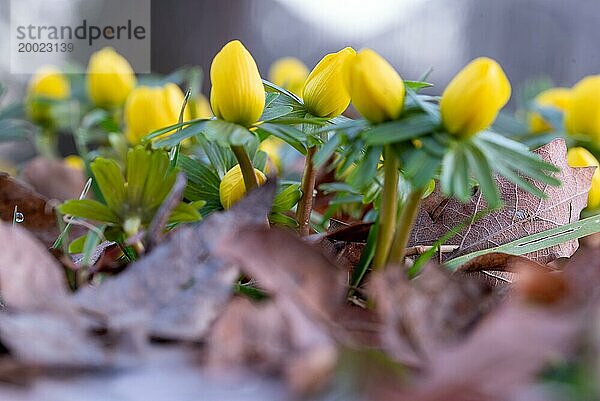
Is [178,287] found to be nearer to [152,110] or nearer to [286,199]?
[286,199]

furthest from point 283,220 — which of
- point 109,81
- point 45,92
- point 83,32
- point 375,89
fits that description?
point 83,32

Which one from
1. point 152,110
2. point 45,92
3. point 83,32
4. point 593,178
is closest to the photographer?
point 593,178

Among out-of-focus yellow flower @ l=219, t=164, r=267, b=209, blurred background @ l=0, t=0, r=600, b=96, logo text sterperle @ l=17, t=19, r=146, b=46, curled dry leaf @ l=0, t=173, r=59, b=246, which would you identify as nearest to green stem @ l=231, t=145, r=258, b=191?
out-of-focus yellow flower @ l=219, t=164, r=267, b=209

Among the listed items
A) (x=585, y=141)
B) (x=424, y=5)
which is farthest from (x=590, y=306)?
(x=424, y=5)

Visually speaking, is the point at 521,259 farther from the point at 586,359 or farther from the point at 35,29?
the point at 35,29

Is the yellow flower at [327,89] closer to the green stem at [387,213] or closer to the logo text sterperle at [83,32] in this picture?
the green stem at [387,213]

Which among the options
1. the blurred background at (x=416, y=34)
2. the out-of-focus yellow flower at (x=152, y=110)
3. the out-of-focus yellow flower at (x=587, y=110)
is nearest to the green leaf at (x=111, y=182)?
the out-of-focus yellow flower at (x=152, y=110)
